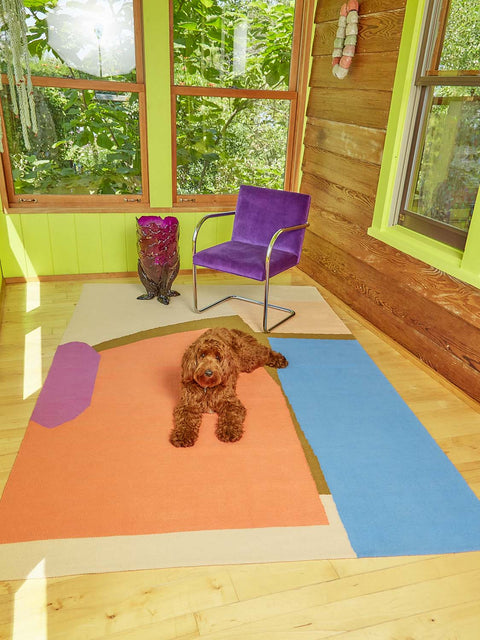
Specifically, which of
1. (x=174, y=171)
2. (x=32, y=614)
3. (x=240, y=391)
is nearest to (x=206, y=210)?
(x=174, y=171)

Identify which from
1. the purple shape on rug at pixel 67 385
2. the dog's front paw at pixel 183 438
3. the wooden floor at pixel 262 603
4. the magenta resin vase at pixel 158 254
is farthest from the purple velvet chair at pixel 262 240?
the wooden floor at pixel 262 603

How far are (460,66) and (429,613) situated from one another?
2371 mm

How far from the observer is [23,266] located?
138 inches

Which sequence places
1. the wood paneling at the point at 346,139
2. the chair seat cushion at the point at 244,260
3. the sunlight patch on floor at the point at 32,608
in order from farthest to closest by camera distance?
1. the wood paneling at the point at 346,139
2. the chair seat cushion at the point at 244,260
3. the sunlight patch on floor at the point at 32,608

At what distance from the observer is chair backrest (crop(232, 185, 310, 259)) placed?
303 centimetres

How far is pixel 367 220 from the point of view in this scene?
3.05 meters

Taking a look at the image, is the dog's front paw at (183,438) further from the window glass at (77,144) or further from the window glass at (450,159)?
the window glass at (77,144)

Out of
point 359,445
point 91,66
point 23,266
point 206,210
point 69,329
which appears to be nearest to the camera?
point 359,445

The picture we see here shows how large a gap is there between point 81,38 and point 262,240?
1.84 metres

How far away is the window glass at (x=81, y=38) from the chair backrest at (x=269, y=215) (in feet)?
4.26

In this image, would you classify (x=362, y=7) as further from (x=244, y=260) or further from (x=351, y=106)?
(x=244, y=260)

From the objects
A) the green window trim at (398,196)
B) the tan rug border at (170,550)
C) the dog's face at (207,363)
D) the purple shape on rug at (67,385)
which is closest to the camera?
the tan rug border at (170,550)

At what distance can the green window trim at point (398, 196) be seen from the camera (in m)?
2.22

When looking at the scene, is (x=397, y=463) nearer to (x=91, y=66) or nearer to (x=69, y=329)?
(x=69, y=329)
